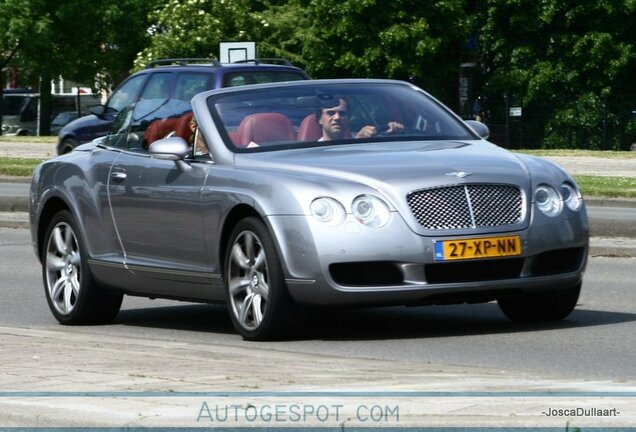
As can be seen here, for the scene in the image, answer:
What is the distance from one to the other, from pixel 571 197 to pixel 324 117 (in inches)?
61.7

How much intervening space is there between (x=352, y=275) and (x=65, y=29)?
61.5 meters

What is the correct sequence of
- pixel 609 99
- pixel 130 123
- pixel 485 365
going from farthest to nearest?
pixel 609 99 < pixel 130 123 < pixel 485 365

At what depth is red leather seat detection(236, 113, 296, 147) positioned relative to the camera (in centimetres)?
993

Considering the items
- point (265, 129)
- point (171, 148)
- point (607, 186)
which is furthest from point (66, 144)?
point (265, 129)

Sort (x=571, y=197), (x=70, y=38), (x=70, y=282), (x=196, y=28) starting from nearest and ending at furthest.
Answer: (x=571, y=197), (x=70, y=282), (x=196, y=28), (x=70, y=38)

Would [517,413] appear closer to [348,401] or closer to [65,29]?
[348,401]

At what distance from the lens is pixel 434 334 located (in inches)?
379

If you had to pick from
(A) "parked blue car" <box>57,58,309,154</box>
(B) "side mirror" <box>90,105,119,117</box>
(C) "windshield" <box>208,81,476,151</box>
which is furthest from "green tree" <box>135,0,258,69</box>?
(C) "windshield" <box>208,81,476,151</box>

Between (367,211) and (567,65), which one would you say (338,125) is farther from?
(567,65)

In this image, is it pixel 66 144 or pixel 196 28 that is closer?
pixel 66 144

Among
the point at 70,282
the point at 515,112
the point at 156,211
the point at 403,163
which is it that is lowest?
the point at 515,112

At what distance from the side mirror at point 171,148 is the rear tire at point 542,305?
2.06 m

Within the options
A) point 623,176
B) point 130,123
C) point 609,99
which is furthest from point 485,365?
point 609,99

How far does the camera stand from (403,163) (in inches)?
361
